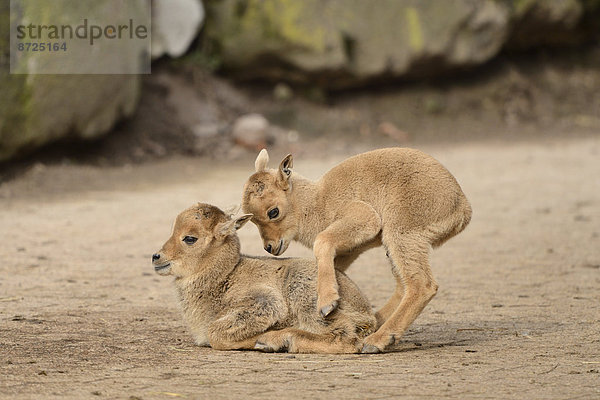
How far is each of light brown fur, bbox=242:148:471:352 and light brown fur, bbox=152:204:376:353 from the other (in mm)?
191

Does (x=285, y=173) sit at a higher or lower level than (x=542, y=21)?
lower

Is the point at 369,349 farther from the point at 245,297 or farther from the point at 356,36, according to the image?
the point at 356,36

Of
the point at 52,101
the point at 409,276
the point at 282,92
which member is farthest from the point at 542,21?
the point at 409,276

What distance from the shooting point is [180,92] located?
60.5 feet

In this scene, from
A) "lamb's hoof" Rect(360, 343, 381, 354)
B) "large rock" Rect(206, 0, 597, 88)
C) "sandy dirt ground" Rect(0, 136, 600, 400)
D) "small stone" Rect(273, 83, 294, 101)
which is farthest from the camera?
"small stone" Rect(273, 83, 294, 101)

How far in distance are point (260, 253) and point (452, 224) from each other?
399cm

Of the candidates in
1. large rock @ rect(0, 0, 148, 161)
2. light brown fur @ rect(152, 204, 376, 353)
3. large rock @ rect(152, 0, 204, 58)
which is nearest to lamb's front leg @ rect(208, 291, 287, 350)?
light brown fur @ rect(152, 204, 376, 353)

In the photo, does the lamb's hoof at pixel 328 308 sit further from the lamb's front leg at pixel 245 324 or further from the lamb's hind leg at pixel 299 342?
the lamb's front leg at pixel 245 324

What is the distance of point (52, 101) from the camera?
13797mm

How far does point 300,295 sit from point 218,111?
41.7ft

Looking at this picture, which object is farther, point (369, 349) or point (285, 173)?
point (285, 173)

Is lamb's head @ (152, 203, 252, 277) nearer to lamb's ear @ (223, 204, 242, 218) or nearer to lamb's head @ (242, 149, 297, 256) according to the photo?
lamb's ear @ (223, 204, 242, 218)

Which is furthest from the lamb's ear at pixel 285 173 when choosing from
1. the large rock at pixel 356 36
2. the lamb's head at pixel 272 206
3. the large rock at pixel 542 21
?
the large rock at pixel 542 21

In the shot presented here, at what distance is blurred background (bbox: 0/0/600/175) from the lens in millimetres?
17594
